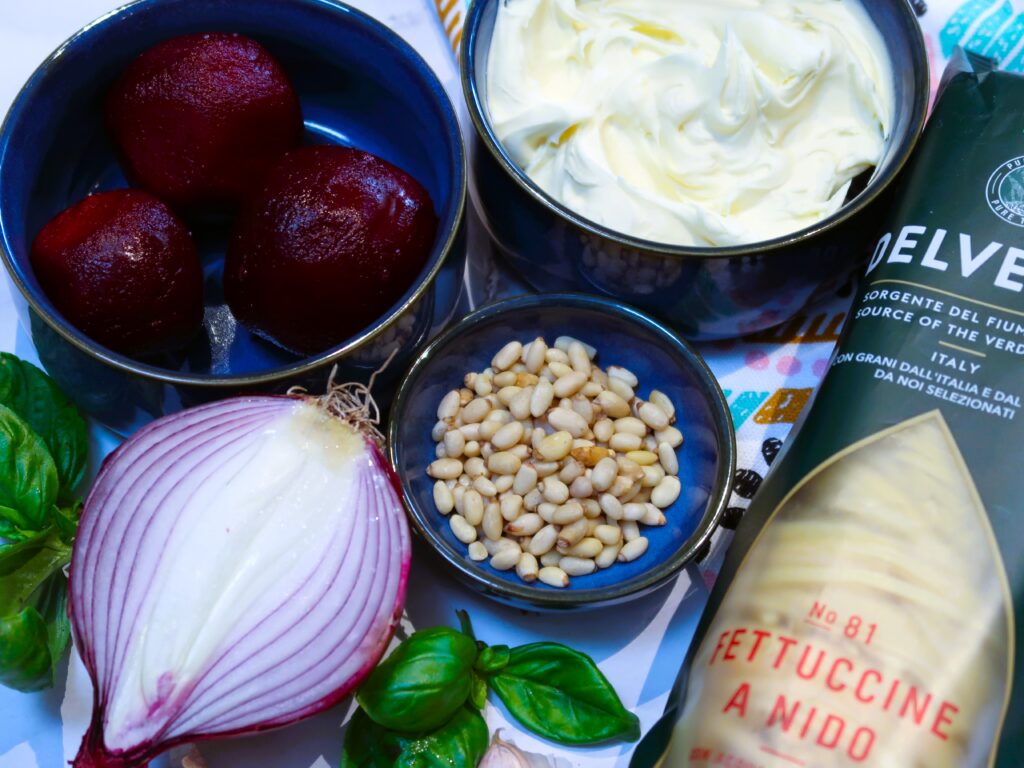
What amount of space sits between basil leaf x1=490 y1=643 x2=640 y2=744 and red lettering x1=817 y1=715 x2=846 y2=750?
203mm

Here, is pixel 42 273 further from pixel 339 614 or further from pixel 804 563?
pixel 804 563

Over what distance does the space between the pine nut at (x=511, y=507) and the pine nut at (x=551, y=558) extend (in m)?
0.04

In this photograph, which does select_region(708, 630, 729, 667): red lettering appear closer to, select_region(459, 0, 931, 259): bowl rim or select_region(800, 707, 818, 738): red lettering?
select_region(800, 707, 818, 738): red lettering

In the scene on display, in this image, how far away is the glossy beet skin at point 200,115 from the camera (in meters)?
0.99

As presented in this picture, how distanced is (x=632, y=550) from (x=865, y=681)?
263 mm

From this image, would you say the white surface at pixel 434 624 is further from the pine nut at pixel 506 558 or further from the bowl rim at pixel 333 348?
the bowl rim at pixel 333 348

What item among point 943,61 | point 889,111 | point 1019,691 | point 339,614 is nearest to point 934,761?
point 1019,691

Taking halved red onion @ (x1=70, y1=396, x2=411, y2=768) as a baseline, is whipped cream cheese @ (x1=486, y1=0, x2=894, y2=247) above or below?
above

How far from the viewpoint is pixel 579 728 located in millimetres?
949

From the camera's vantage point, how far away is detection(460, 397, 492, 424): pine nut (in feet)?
3.40

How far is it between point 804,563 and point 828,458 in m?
0.09

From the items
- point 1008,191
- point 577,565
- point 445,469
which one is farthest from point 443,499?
point 1008,191

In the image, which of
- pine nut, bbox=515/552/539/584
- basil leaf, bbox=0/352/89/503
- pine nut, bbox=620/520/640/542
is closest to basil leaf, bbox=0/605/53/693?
basil leaf, bbox=0/352/89/503

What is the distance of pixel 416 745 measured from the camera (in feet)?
2.92
